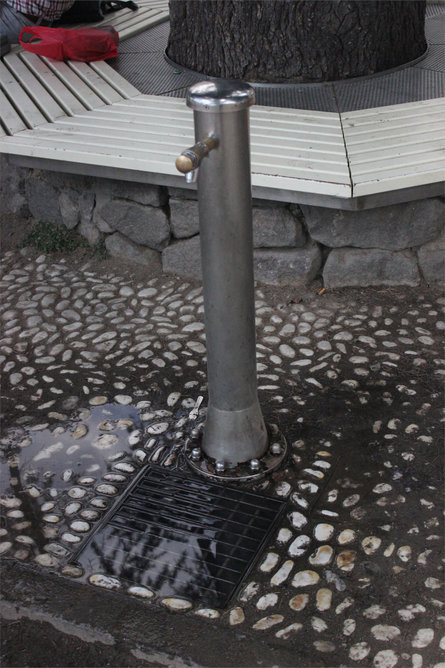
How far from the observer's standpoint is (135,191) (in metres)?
3.80

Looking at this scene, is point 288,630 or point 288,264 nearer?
point 288,630

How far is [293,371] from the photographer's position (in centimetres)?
317

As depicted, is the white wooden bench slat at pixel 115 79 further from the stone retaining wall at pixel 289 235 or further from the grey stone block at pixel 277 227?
the grey stone block at pixel 277 227

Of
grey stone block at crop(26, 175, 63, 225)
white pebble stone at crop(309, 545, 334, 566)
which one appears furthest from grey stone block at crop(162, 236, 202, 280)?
white pebble stone at crop(309, 545, 334, 566)

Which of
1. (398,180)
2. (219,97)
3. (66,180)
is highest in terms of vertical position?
(219,97)

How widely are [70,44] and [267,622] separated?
3613mm

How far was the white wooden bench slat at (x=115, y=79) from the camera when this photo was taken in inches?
165

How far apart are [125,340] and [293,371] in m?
0.78

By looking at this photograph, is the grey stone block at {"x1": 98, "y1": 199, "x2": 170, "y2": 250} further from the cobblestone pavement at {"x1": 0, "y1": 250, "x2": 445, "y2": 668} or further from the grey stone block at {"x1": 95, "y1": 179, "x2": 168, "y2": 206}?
the cobblestone pavement at {"x1": 0, "y1": 250, "x2": 445, "y2": 668}

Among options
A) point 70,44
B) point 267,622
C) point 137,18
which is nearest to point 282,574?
point 267,622

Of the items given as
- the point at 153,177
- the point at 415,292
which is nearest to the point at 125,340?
the point at 153,177

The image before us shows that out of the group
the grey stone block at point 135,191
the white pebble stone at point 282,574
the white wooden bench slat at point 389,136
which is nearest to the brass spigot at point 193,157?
the white pebble stone at point 282,574

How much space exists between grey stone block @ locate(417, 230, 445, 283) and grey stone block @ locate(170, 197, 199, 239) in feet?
3.48

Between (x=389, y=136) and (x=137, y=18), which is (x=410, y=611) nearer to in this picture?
(x=389, y=136)
